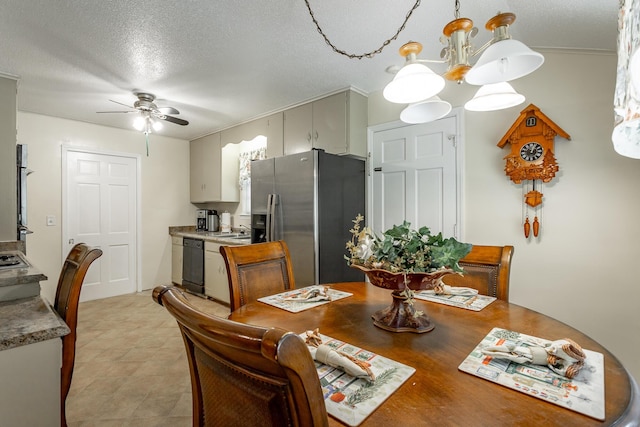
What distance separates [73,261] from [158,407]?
3.44 ft

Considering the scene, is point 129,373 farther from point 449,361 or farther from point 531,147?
point 531,147

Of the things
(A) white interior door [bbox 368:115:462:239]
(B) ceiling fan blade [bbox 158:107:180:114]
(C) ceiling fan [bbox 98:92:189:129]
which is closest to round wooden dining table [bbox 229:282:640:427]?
(A) white interior door [bbox 368:115:462:239]

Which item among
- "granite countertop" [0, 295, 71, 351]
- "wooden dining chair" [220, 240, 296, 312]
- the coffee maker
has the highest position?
the coffee maker

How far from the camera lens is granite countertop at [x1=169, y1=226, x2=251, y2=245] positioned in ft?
12.6

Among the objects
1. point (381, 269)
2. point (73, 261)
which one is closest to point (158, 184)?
point (73, 261)

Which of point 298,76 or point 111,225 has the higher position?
point 298,76

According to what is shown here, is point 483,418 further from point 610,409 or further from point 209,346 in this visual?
point 209,346

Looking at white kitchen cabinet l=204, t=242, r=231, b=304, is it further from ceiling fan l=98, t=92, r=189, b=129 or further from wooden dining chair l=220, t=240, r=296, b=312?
wooden dining chair l=220, t=240, r=296, b=312

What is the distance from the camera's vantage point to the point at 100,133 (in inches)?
167

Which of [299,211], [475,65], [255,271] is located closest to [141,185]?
[299,211]

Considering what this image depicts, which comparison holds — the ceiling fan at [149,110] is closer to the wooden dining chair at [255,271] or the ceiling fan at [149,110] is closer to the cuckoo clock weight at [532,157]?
the wooden dining chair at [255,271]

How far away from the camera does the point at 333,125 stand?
3.12 meters

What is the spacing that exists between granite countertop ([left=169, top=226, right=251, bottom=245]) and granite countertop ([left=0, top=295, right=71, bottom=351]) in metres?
2.29

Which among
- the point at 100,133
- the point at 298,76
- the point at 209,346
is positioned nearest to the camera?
the point at 209,346
